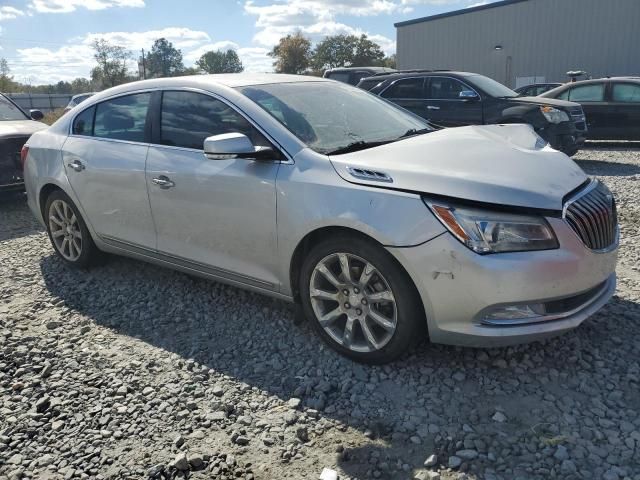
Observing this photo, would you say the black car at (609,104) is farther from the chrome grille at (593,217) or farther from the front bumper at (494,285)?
the front bumper at (494,285)

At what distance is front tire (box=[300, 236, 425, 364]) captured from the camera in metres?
2.91

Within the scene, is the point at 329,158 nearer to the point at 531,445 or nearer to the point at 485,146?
the point at 485,146

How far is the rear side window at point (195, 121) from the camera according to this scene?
3.57 metres

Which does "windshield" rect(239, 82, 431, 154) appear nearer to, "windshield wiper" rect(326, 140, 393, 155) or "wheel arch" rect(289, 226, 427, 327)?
"windshield wiper" rect(326, 140, 393, 155)

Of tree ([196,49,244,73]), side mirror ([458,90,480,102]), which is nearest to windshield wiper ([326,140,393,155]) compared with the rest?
side mirror ([458,90,480,102])

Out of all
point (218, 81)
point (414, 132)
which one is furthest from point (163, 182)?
point (414, 132)

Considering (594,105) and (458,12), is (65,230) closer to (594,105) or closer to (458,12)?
(594,105)

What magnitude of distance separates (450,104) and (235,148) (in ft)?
25.3

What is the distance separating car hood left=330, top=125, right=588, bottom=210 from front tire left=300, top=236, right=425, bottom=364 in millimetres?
398

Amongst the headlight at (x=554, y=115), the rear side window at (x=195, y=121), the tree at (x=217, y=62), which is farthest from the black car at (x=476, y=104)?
the tree at (x=217, y=62)

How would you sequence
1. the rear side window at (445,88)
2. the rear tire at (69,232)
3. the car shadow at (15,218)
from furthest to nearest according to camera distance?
1. the rear side window at (445,88)
2. the car shadow at (15,218)
3. the rear tire at (69,232)

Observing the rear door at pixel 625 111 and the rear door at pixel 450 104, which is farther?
the rear door at pixel 625 111

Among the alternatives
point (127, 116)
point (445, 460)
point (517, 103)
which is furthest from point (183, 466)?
point (517, 103)

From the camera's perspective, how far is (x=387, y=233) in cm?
284
